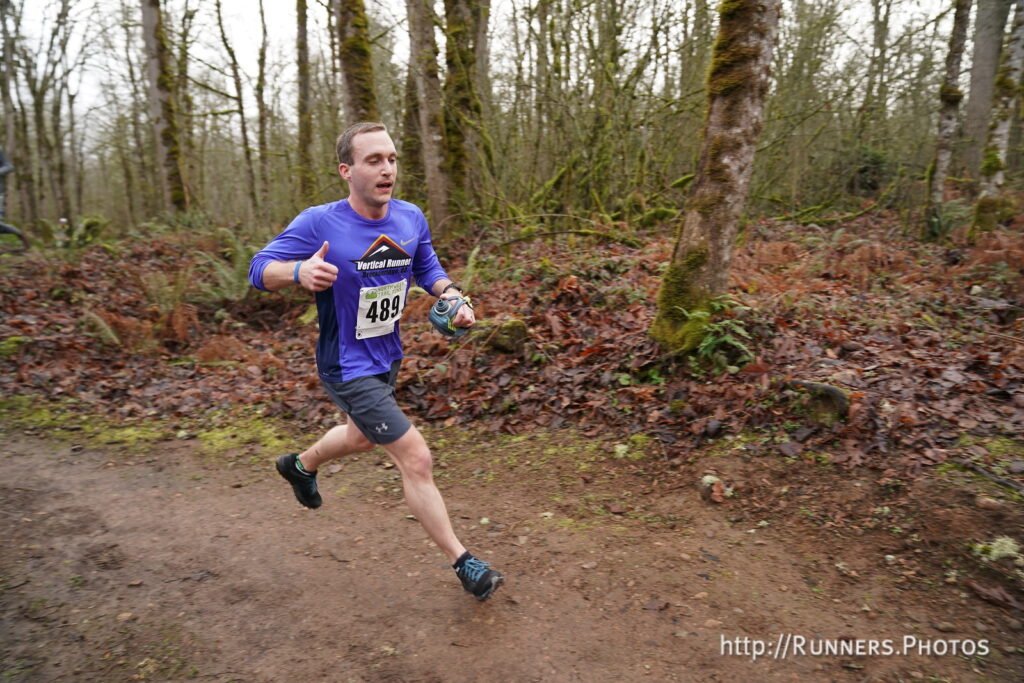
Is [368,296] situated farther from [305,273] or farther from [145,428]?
[145,428]

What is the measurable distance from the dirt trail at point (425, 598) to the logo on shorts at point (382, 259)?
1878 millimetres

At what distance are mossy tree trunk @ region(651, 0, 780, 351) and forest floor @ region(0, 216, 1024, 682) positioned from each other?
0.36m

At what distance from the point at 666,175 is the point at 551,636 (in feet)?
34.6

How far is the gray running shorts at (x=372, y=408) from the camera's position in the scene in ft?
10.9

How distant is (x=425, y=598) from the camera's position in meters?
3.50

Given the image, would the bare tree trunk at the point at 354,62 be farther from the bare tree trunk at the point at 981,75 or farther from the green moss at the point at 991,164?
the bare tree trunk at the point at 981,75

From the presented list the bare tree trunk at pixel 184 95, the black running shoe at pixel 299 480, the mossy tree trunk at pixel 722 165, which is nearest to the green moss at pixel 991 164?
Result: the mossy tree trunk at pixel 722 165

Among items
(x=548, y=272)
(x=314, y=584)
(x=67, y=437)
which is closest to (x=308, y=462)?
(x=314, y=584)

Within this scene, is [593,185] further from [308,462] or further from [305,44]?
[305,44]

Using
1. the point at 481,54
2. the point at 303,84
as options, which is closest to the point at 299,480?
the point at 481,54

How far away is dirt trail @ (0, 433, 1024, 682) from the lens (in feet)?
9.53

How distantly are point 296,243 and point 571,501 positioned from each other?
8.61 feet

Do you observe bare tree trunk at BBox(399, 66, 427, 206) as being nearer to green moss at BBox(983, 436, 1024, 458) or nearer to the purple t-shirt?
the purple t-shirt

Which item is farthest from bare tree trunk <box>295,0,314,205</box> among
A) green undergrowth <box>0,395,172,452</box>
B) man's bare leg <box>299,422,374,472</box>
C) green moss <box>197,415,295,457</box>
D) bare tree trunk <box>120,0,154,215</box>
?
man's bare leg <box>299,422,374,472</box>
